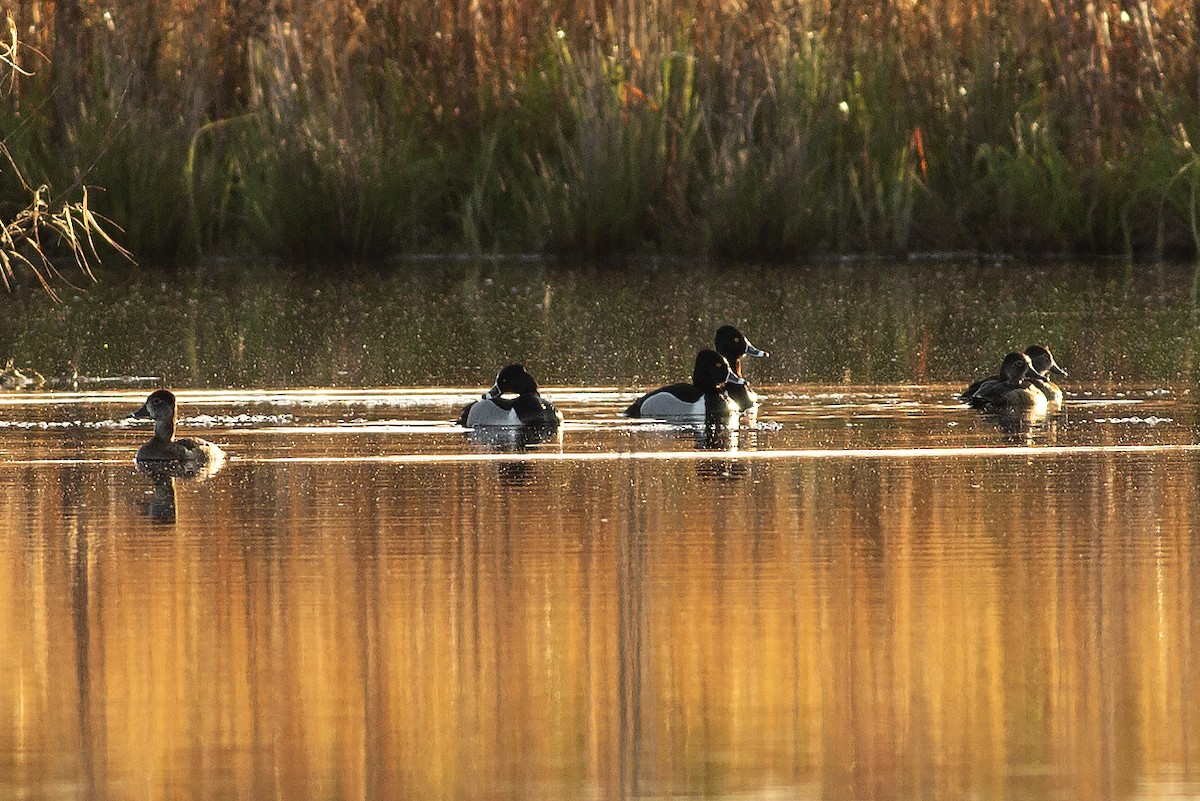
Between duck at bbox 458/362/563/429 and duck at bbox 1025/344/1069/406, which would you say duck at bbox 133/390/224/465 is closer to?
duck at bbox 458/362/563/429

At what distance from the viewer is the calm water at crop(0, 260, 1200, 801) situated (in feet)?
15.1

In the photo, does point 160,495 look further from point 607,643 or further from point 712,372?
point 712,372

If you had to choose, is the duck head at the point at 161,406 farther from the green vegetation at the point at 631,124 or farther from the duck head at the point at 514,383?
the green vegetation at the point at 631,124

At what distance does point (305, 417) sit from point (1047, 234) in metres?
10.3

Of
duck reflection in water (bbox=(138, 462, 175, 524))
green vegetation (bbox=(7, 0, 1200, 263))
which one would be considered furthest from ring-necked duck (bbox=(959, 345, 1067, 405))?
green vegetation (bbox=(7, 0, 1200, 263))

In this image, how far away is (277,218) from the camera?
65.7 feet

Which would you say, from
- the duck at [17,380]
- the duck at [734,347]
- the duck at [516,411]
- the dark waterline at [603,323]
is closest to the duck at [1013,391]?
the dark waterline at [603,323]

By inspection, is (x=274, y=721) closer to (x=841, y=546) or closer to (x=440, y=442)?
(x=841, y=546)

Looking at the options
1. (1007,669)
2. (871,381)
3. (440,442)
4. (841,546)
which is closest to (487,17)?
(871,381)

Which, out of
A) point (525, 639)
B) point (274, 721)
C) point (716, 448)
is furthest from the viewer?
point (716, 448)

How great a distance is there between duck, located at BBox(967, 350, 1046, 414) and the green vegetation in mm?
8234

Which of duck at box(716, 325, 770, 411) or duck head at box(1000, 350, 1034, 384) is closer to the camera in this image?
duck head at box(1000, 350, 1034, 384)

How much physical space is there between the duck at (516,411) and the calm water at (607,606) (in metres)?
0.15

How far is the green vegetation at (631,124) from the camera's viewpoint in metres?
19.6
